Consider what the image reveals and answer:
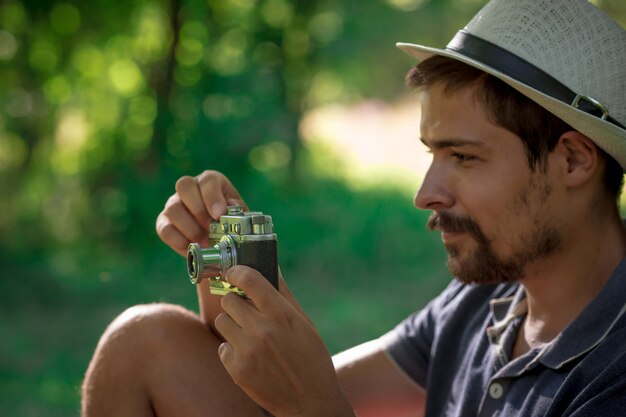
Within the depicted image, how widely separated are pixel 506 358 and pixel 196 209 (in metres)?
0.73

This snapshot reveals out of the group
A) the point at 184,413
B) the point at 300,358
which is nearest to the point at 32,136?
the point at 184,413

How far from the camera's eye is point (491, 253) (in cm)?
180

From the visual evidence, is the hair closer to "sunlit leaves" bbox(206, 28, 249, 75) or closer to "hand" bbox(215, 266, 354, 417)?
"hand" bbox(215, 266, 354, 417)

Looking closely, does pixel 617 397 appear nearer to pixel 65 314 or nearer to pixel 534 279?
pixel 534 279

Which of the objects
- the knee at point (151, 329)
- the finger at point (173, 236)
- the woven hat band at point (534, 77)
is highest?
the woven hat band at point (534, 77)

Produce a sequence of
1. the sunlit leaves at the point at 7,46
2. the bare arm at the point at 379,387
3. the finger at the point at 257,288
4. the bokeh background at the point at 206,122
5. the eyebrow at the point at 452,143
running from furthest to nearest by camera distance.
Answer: the sunlit leaves at the point at 7,46 < the bokeh background at the point at 206,122 < the bare arm at the point at 379,387 < the eyebrow at the point at 452,143 < the finger at the point at 257,288

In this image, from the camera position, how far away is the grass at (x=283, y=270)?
4039mm

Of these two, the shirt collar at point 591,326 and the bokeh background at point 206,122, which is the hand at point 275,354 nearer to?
the shirt collar at point 591,326

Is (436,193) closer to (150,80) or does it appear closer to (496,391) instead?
(496,391)

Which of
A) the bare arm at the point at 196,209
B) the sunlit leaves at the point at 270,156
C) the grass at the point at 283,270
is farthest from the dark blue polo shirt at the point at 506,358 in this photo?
the sunlit leaves at the point at 270,156

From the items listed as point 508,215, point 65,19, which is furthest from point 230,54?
point 508,215

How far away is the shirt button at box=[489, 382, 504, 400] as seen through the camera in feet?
5.70

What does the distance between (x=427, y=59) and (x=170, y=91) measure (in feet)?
14.2

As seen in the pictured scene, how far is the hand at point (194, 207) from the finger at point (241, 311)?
425 millimetres
